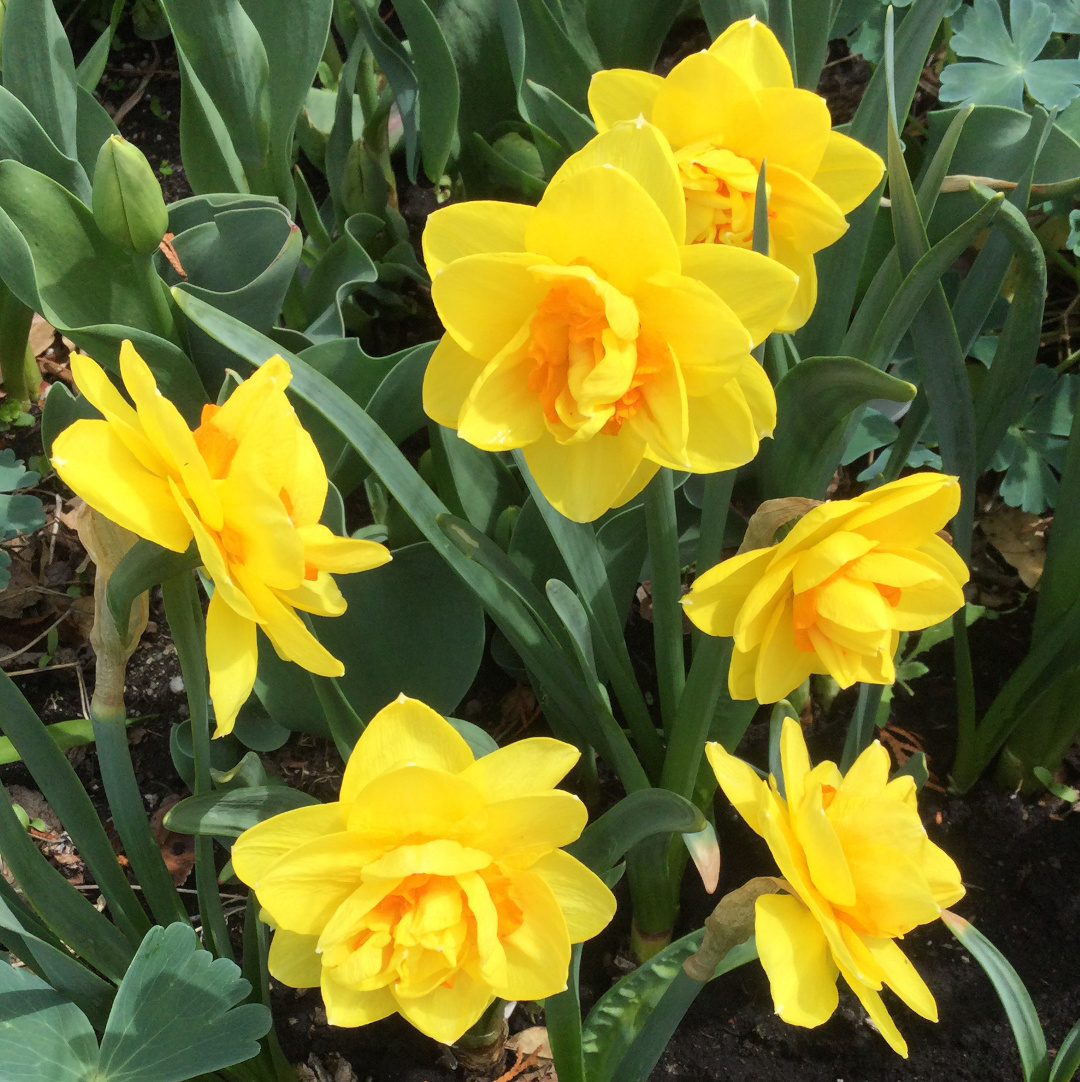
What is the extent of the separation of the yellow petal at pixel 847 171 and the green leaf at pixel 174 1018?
83cm

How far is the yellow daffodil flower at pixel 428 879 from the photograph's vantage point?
2.01 ft

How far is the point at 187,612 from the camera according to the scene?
2.65 feet

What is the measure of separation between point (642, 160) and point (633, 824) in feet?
1.77

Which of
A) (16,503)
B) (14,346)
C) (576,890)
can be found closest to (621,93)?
(576,890)

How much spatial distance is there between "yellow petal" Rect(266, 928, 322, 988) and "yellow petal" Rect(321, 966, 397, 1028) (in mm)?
40

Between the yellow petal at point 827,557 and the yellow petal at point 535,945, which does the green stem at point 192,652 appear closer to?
the yellow petal at point 535,945

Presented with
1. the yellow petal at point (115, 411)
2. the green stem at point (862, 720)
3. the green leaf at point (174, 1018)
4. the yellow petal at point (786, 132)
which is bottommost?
the green stem at point (862, 720)

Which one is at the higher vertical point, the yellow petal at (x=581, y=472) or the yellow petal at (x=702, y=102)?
the yellow petal at (x=702, y=102)

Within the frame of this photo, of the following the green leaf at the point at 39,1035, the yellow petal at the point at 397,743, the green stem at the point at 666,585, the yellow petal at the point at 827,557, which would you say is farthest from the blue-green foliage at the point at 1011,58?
the green leaf at the point at 39,1035

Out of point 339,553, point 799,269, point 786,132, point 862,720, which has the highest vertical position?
point 786,132

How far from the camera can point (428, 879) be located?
2.06 feet

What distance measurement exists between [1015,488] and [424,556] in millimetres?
870

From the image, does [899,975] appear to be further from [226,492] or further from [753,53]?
[753,53]

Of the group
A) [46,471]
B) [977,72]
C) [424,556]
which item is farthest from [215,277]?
[977,72]
